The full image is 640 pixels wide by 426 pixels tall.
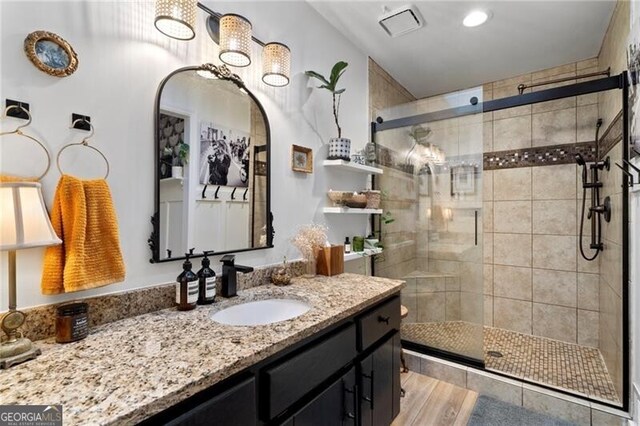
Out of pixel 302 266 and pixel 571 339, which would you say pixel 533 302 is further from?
pixel 302 266

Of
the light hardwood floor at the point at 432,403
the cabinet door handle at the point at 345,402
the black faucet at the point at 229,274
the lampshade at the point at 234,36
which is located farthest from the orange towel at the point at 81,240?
the light hardwood floor at the point at 432,403

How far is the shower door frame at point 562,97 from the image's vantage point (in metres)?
1.72

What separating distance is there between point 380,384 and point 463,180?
173 centimetres

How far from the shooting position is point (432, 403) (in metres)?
2.01

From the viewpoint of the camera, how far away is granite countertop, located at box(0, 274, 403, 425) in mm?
627

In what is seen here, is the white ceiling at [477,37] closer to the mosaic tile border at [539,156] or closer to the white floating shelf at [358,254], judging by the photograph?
the mosaic tile border at [539,156]

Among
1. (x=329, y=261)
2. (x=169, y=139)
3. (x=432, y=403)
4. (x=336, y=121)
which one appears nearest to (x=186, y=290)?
(x=169, y=139)

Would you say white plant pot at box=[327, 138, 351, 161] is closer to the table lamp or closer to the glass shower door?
the glass shower door

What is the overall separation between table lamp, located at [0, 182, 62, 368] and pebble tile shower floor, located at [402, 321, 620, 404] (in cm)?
245

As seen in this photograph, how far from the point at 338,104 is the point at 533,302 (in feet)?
8.79

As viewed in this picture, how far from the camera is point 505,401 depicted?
2.02m

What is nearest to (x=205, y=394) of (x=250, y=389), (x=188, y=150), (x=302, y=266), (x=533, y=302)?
(x=250, y=389)

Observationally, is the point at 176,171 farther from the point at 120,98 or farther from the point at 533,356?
the point at 533,356

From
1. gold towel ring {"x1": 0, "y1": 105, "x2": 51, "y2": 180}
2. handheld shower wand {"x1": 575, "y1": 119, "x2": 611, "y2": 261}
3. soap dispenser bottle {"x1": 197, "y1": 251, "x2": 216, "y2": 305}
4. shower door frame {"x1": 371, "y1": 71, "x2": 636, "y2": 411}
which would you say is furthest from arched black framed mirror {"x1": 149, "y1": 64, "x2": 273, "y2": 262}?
handheld shower wand {"x1": 575, "y1": 119, "x2": 611, "y2": 261}
